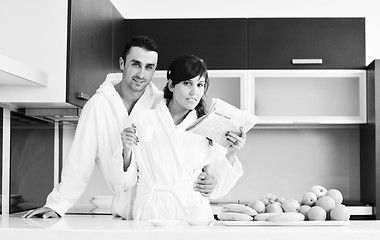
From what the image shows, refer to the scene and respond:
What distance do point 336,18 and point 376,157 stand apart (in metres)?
1.00

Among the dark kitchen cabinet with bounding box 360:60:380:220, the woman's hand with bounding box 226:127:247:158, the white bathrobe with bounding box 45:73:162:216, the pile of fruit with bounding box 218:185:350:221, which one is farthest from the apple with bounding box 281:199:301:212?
the dark kitchen cabinet with bounding box 360:60:380:220

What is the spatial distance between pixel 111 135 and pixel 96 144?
0.08 m

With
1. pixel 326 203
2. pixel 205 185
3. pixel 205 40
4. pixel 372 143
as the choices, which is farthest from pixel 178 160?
pixel 372 143

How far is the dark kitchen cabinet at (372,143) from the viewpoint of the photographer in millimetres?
4680

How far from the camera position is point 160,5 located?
524cm

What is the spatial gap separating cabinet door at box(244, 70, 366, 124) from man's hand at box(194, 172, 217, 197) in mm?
1791

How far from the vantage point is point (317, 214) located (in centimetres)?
260

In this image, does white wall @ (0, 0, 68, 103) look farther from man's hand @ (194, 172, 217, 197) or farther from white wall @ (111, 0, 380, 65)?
white wall @ (111, 0, 380, 65)

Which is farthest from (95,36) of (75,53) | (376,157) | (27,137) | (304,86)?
→ (376,157)

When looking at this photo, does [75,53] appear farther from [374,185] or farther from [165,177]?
[374,185]

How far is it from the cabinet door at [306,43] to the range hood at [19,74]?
1801 mm

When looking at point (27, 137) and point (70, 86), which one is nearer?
point (70, 86)

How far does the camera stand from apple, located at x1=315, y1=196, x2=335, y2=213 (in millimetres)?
2676

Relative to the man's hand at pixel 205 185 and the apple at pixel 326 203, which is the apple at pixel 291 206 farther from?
the man's hand at pixel 205 185
